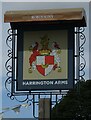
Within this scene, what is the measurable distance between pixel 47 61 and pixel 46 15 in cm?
99

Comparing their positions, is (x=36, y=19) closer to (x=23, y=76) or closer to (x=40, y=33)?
(x=40, y=33)

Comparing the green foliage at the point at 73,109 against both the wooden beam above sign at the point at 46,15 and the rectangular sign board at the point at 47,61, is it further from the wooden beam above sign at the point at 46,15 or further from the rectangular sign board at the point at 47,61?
the wooden beam above sign at the point at 46,15

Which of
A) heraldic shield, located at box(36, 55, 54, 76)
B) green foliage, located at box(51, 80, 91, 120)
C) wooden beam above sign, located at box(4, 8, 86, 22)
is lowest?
green foliage, located at box(51, 80, 91, 120)

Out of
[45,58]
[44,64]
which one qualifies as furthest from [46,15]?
[44,64]

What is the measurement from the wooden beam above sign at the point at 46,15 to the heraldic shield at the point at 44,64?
85 centimetres

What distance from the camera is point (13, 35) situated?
9.75m

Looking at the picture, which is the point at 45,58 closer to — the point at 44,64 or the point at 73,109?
the point at 44,64

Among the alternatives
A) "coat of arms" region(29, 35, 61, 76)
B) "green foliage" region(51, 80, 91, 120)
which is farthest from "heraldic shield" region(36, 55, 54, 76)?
"green foliage" region(51, 80, 91, 120)

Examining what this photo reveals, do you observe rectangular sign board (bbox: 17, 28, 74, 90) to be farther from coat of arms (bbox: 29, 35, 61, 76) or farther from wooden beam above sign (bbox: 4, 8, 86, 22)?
wooden beam above sign (bbox: 4, 8, 86, 22)

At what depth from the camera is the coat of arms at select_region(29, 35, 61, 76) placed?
953 centimetres

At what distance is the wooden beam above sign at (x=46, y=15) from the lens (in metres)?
9.16

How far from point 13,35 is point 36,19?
0.77 metres

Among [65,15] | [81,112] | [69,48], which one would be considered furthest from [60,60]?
[81,112]

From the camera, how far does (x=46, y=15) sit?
9.20 m
